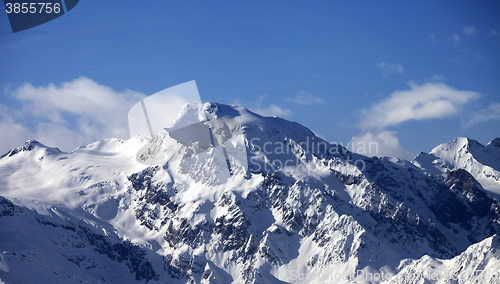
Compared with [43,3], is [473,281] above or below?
below

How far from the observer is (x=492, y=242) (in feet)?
650

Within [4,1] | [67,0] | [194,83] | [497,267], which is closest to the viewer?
[67,0]

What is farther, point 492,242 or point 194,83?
point 492,242

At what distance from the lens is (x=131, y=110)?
188625 mm

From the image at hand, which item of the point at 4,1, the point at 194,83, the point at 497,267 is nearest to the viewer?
the point at 4,1

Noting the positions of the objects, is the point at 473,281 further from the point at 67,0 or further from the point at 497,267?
the point at 67,0

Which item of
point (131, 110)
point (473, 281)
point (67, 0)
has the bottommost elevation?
point (473, 281)

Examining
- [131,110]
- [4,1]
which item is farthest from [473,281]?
[4,1]

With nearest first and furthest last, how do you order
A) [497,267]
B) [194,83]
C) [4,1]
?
[4,1], [194,83], [497,267]

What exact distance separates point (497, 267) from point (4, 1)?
17328cm

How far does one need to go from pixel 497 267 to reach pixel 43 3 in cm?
16277

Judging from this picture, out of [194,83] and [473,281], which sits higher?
[194,83]

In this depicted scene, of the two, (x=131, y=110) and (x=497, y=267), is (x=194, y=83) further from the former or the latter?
(x=497, y=267)

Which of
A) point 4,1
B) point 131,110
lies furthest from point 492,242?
point 4,1
